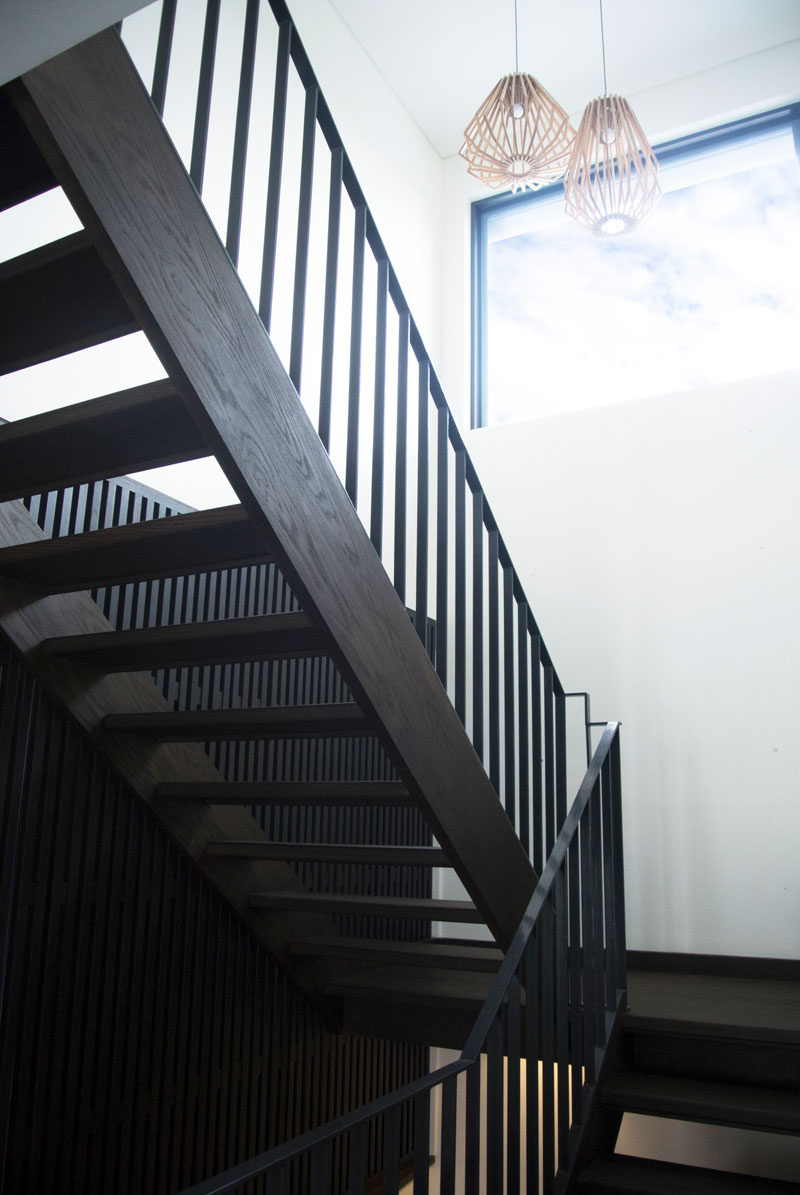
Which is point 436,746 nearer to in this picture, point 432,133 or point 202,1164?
point 202,1164

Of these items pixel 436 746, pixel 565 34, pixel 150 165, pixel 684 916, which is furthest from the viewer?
pixel 565 34

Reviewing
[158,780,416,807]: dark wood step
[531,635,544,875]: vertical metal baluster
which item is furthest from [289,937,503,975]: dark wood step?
[158,780,416,807]: dark wood step

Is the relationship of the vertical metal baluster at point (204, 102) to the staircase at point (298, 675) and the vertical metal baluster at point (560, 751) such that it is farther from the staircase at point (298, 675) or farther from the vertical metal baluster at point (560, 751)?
the vertical metal baluster at point (560, 751)

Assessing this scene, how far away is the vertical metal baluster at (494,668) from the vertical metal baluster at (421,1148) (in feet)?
3.35

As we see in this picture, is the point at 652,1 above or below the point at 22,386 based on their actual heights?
above

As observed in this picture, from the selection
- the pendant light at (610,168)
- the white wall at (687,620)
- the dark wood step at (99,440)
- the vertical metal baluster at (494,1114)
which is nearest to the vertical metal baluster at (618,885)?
the vertical metal baluster at (494,1114)

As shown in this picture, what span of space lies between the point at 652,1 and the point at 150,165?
4672 mm

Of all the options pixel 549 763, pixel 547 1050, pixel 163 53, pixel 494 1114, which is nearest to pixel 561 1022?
pixel 547 1050

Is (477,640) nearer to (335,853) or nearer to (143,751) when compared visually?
(335,853)

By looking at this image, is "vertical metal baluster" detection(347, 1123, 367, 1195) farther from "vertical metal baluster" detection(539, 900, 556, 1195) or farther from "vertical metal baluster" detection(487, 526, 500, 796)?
"vertical metal baluster" detection(487, 526, 500, 796)

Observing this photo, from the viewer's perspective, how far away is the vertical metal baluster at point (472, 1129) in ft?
6.71

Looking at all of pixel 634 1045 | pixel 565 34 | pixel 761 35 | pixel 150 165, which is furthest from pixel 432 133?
pixel 634 1045

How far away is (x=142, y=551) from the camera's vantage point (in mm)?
2215

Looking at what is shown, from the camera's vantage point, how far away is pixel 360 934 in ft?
13.5
